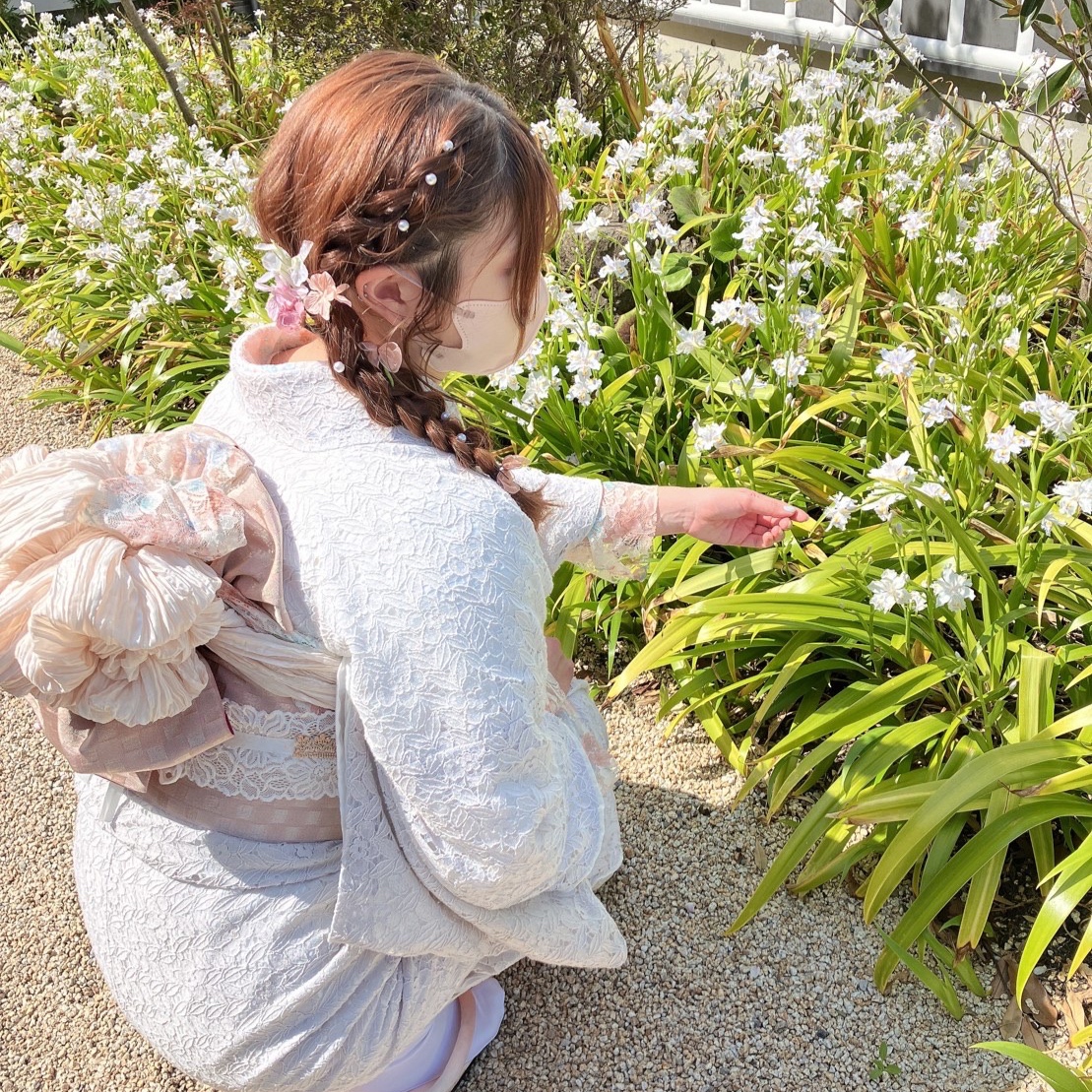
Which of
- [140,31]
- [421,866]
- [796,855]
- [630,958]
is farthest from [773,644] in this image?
[140,31]

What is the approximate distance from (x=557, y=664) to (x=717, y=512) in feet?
→ 1.23

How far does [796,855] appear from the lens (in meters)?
1.85

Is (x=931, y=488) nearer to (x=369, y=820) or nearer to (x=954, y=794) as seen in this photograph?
(x=954, y=794)

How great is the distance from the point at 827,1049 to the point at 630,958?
0.38 m

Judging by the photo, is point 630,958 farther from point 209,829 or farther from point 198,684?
point 198,684

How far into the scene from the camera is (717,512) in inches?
66.3

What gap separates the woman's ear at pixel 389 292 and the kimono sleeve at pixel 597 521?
0.44m

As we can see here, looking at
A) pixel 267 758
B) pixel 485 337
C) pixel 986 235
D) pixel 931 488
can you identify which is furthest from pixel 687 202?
pixel 267 758

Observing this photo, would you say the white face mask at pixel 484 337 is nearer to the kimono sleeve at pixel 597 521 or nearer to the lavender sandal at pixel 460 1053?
the kimono sleeve at pixel 597 521

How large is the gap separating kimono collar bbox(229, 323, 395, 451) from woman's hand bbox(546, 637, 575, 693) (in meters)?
0.59

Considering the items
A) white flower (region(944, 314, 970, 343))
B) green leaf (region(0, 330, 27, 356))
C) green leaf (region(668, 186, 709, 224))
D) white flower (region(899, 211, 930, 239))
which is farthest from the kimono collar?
green leaf (region(0, 330, 27, 356))

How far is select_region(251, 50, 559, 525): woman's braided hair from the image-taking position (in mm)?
1146

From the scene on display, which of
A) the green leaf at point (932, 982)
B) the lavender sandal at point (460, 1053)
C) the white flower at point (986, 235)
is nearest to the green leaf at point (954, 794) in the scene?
the green leaf at point (932, 982)

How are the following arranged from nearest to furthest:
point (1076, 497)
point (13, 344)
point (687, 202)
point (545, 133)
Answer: point (1076, 497) < point (687, 202) < point (545, 133) < point (13, 344)
